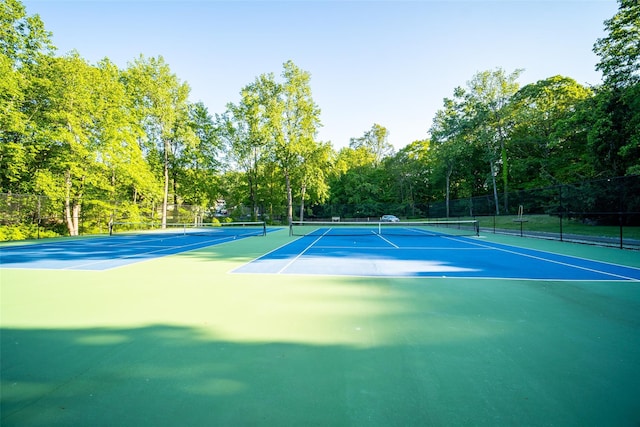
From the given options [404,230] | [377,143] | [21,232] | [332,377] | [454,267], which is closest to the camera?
[332,377]

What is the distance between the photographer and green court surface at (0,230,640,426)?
2.02 meters

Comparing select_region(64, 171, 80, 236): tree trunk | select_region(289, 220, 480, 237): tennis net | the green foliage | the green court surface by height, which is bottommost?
select_region(289, 220, 480, 237): tennis net

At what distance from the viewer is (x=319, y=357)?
2.82 metres

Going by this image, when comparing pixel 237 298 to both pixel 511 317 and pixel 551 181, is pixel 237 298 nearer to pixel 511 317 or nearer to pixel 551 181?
pixel 511 317

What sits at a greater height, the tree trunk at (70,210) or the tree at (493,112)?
the tree at (493,112)

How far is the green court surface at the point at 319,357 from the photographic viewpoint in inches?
79.4

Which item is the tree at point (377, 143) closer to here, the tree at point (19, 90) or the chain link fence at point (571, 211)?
the chain link fence at point (571, 211)

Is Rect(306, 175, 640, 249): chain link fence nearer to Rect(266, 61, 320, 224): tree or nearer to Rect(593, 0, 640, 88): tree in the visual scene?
Rect(593, 0, 640, 88): tree

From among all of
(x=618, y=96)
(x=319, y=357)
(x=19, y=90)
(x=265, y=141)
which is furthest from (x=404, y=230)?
(x=19, y=90)

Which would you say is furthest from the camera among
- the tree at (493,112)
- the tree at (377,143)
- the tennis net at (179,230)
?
the tree at (377,143)

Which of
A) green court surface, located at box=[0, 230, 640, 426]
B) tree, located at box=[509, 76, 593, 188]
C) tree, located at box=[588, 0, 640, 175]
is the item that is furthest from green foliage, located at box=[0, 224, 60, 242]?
tree, located at box=[509, 76, 593, 188]

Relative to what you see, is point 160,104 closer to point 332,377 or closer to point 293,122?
point 293,122

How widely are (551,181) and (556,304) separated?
3516 cm

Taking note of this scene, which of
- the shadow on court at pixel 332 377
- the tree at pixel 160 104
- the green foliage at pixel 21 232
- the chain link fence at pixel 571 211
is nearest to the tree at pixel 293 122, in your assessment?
the tree at pixel 160 104
